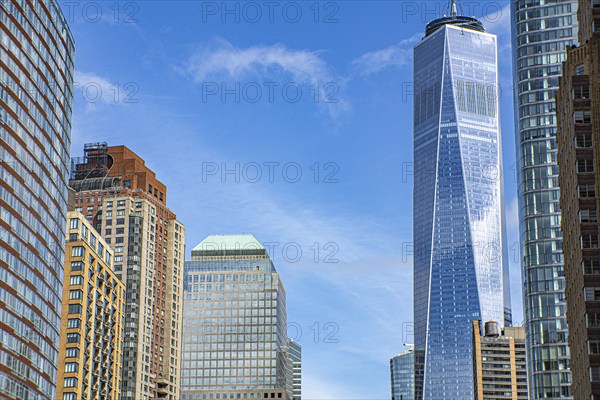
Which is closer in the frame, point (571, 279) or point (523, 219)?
point (571, 279)

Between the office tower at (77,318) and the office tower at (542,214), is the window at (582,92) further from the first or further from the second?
the office tower at (77,318)

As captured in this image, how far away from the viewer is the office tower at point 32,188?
412 ft

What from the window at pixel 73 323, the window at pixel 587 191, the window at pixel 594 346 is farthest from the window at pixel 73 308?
the window at pixel 594 346

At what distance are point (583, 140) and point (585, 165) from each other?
313 centimetres

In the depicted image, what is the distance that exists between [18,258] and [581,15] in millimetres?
83446

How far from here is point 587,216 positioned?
125 m

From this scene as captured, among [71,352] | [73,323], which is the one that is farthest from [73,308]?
[71,352]

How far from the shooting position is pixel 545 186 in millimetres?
189500

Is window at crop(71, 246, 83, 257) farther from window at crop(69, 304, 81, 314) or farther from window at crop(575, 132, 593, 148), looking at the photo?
window at crop(575, 132, 593, 148)

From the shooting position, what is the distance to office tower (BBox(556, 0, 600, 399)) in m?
123

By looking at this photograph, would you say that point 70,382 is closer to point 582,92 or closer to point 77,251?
point 77,251

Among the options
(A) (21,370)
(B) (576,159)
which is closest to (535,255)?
(B) (576,159)

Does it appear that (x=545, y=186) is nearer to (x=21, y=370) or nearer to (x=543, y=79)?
(x=543, y=79)

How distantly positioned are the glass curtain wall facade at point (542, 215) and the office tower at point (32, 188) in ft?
272
